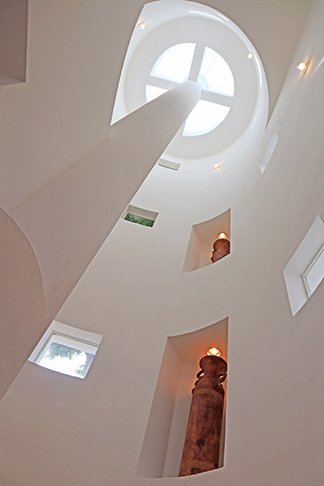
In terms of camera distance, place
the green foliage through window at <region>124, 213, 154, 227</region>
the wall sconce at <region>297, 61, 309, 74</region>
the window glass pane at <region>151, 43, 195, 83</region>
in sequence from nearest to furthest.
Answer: the wall sconce at <region>297, 61, 309, 74</region>, the green foliage through window at <region>124, 213, 154, 227</region>, the window glass pane at <region>151, 43, 195, 83</region>

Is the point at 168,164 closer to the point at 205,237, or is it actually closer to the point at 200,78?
the point at 205,237

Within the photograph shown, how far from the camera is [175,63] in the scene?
12.5m

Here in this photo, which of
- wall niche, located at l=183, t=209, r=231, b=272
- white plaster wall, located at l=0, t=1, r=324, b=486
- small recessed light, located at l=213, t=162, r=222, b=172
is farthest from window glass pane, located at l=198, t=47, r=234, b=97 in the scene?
wall niche, located at l=183, t=209, r=231, b=272

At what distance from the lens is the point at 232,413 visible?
3.63m

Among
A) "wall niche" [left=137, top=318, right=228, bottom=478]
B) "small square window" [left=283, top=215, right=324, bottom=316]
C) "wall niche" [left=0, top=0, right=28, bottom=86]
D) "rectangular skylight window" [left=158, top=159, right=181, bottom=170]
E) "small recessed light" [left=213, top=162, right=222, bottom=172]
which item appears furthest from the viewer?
"rectangular skylight window" [left=158, top=159, right=181, bottom=170]

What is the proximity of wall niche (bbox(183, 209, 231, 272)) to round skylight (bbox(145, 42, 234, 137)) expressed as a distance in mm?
4684

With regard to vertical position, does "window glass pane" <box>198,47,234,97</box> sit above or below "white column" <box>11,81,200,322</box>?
above

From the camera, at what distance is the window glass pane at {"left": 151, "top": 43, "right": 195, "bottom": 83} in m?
12.0

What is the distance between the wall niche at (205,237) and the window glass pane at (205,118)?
4.65 metres

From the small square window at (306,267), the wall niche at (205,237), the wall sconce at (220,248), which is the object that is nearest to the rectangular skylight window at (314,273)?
the small square window at (306,267)

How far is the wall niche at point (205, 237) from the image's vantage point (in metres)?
7.63

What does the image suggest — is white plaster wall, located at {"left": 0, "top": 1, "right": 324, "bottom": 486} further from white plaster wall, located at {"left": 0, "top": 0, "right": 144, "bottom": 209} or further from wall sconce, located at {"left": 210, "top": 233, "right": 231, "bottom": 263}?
white plaster wall, located at {"left": 0, "top": 0, "right": 144, "bottom": 209}

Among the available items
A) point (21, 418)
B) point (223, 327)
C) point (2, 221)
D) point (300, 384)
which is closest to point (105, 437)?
point (21, 418)

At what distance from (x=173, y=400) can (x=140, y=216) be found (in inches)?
173
